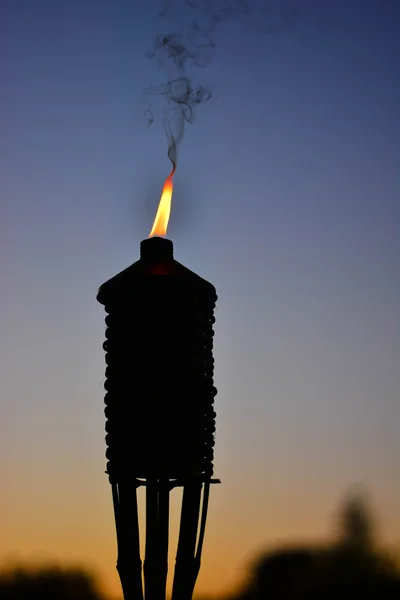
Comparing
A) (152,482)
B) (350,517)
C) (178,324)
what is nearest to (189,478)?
(152,482)

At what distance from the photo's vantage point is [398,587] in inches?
389

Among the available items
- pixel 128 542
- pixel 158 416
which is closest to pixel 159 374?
pixel 158 416

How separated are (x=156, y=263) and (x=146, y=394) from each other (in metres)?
1.05

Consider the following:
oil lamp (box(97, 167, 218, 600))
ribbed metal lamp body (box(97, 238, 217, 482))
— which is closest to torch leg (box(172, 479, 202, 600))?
oil lamp (box(97, 167, 218, 600))

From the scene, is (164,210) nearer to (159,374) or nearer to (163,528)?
(159,374)

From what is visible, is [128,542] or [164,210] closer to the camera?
[128,542]

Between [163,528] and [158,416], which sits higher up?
[158,416]

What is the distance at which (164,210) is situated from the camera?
6613mm

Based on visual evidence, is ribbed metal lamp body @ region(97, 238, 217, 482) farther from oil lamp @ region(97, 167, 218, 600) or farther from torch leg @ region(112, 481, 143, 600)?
torch leg @ region(112, 481, 143, 600)

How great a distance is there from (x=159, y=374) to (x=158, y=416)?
28 cm

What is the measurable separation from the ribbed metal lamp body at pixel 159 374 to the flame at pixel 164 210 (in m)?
0.42

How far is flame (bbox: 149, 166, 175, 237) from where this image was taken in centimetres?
653

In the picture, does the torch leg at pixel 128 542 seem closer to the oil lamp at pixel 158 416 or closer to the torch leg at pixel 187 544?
the oil lamp at pixel 158 416

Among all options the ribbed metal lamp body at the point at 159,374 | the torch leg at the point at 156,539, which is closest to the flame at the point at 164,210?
the ribbed metal lamp body at the point at 159,374
